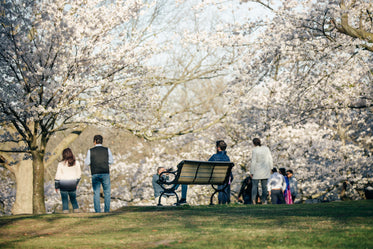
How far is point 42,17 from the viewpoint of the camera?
42.6ft

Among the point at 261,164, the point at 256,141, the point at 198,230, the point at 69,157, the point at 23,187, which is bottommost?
the point at 198,230

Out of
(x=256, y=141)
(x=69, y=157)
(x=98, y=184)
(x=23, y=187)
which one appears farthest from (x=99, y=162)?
(x=23, y=187)

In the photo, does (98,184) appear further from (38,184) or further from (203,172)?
(38,184)

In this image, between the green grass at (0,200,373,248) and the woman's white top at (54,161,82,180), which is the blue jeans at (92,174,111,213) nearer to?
the woman's white top at (54,161,82,180)

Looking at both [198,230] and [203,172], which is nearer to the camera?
[198,230]

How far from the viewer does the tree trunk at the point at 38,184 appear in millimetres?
14234

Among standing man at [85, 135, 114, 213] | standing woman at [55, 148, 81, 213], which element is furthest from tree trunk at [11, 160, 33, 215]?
standing man at [85, 135, 114, 213]

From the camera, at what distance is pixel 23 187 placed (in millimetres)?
17438

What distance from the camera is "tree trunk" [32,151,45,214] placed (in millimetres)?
14234

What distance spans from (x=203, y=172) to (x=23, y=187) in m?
9.30

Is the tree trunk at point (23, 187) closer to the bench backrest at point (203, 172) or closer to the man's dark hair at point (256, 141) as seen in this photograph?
the bench backrest at point (203, 172)

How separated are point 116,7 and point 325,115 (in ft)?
38.2

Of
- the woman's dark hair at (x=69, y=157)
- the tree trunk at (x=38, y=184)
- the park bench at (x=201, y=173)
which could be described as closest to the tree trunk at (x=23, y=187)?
the tree trunk at (x=38, y=184)

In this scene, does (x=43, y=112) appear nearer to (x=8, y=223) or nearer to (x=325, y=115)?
(x=8, y=223)
